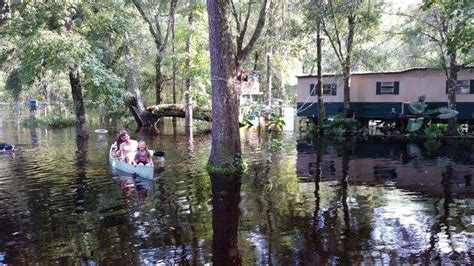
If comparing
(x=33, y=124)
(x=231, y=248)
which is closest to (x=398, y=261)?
(x=231, y=248)

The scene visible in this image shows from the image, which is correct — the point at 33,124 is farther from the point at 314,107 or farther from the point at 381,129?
the point at 381,129

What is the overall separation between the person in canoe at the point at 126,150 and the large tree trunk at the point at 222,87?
2759 millimetres

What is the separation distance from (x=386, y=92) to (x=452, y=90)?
4.21 m

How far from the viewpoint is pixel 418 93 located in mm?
24562

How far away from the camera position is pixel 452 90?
72.4 feet

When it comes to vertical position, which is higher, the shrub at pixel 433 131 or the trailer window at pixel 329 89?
the trailer window at pixel 329 89

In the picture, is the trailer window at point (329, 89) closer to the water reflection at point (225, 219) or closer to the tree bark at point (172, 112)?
the tree bark at point (172, 112)

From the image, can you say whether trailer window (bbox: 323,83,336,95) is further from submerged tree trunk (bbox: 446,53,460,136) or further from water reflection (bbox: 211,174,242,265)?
water reflection (bbox: 211,174,242,265)

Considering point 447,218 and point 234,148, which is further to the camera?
point 234,148

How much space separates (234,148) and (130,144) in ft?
12.6

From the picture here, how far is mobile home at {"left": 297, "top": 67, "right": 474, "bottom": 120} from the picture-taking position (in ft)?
76.9

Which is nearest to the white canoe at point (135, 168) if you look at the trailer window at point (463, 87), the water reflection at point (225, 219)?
the water reflection at point (225, 219)

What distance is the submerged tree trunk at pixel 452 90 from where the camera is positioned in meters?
21.5

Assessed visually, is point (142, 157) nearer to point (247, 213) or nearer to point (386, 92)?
point (247, 213)
